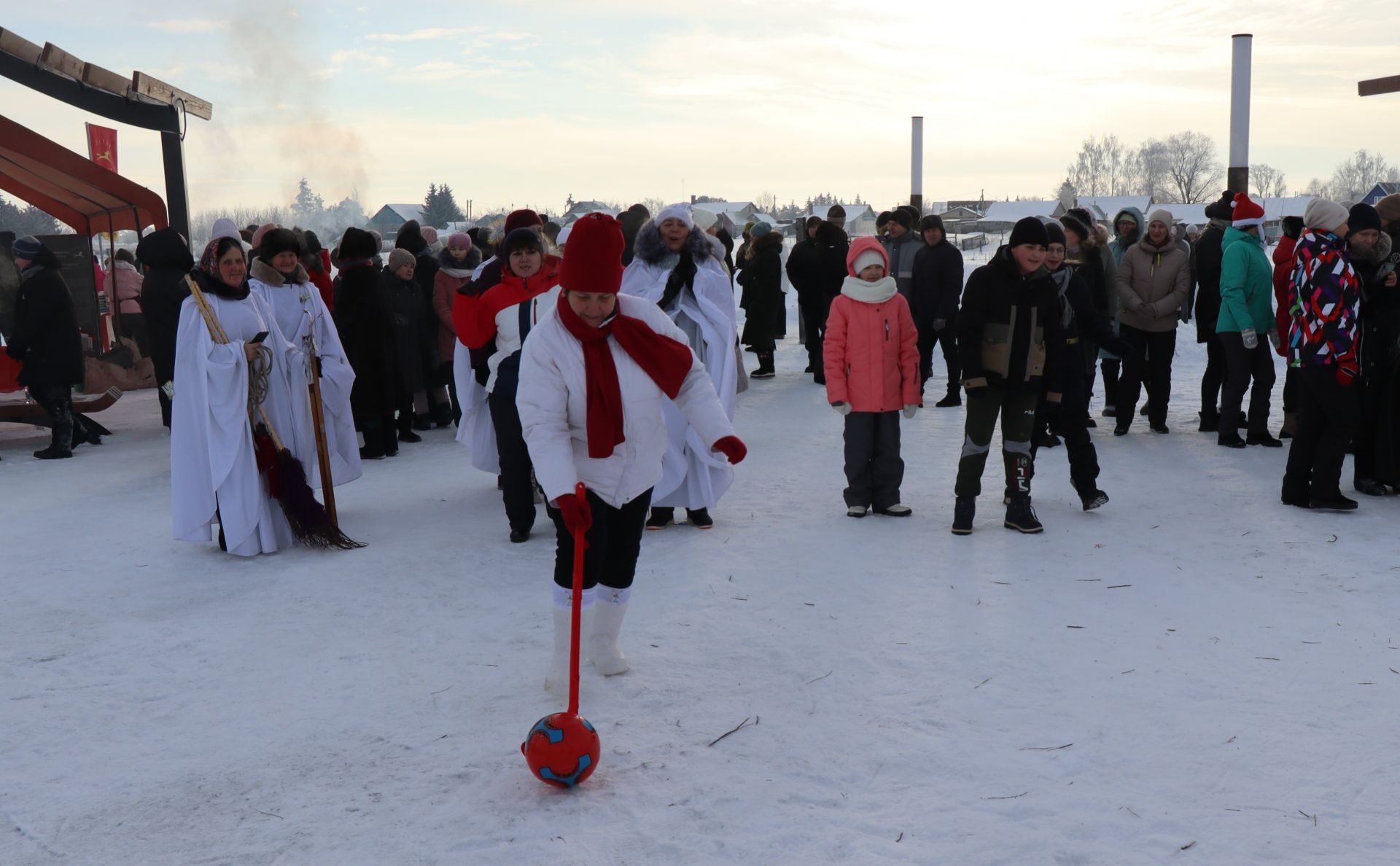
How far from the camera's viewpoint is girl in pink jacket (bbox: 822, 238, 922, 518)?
21.9ft

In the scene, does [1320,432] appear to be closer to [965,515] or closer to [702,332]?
[965,515]

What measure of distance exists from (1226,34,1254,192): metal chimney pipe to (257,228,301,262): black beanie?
9297 mm

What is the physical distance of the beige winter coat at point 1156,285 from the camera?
908 cm

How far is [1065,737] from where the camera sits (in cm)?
364

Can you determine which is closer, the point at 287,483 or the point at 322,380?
the point at 287,483

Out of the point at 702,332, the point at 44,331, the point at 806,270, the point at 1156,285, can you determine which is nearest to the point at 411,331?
the point at 44,331

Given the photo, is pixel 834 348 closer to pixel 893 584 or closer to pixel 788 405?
pixel 893 584

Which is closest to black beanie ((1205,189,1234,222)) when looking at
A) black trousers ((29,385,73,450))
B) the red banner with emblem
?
black trousers ((29,385,73,450))

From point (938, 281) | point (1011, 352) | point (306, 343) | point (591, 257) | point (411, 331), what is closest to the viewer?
point (591, 257)

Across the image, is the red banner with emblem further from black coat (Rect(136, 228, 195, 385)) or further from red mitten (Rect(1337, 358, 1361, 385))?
red mitten (Rect(1337, 358, 1361, 385))

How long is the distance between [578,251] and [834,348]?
324 cm

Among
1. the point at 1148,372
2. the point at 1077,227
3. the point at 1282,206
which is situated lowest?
the point at 1148,372

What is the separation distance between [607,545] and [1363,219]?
199 inches

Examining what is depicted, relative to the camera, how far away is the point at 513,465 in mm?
6320
